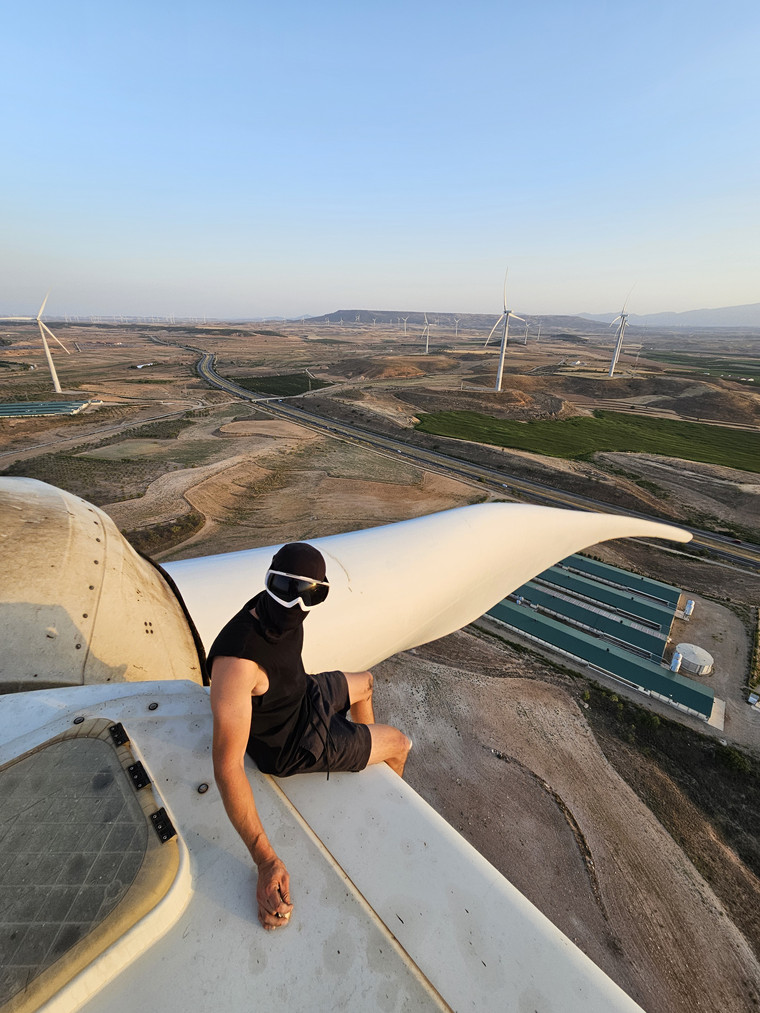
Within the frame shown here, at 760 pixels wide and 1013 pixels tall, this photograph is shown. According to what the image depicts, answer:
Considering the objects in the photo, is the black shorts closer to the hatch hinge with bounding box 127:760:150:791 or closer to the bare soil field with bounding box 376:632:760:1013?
the hatch hinge with bounding box 127:760:150:791

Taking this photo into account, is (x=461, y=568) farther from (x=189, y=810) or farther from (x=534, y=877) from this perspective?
(x=534, y=877)

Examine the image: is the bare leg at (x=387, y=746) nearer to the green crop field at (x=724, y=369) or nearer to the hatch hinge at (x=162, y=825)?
the hatch hinge at (x=162, y=825)

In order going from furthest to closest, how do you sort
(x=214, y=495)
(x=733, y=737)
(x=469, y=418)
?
(x=469, y=418) < (x=214, y=495) < (x=733, y=737)

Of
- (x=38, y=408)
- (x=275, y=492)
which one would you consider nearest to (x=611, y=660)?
(x=275, y=492)

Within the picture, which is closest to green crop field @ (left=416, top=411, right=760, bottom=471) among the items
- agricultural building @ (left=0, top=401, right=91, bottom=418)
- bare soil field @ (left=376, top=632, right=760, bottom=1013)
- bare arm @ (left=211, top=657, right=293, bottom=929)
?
bare soil field @ (left=376, top=632, right=760, bottom=1013)

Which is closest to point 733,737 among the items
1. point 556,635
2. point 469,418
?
point 556,635

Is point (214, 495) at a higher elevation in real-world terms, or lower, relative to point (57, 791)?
lower

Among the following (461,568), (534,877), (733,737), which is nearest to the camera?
(461,568)
